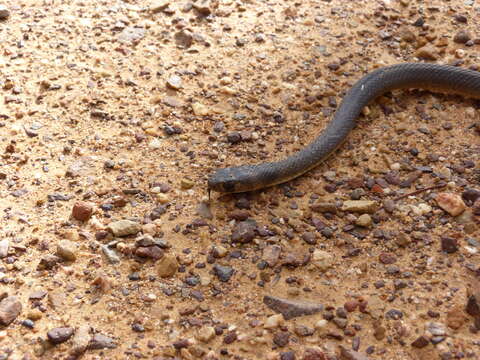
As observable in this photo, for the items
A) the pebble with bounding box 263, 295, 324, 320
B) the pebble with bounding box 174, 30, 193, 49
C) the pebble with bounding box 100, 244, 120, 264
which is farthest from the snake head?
the pebble with bounding box 174, 30, 193, 49

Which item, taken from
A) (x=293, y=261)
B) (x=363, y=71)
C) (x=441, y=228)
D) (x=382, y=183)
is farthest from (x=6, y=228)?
(x=363, y=71)

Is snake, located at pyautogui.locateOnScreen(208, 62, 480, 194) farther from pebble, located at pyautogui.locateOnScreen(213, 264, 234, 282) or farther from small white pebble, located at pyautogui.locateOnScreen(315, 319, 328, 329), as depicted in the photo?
small white pebble, located at pyautogui.locateOnScreen(315, 319, 328, 329)

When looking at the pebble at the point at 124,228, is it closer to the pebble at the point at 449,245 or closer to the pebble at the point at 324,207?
the pebble at the point at 324,207

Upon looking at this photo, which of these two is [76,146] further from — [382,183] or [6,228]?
[382,183]

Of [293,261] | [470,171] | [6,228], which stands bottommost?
[6,228]

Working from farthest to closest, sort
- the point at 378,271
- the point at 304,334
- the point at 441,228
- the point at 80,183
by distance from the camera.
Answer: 1. the point at 80,183
2. the point at 441,228
3. the point at 378,271
4. the point at 304,334

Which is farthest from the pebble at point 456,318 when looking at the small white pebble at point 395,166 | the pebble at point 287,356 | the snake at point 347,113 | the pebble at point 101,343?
the pebble at point 101,343

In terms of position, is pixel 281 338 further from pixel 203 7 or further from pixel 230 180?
pixel 203 7
